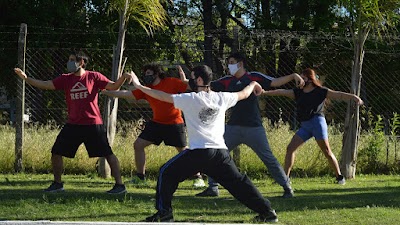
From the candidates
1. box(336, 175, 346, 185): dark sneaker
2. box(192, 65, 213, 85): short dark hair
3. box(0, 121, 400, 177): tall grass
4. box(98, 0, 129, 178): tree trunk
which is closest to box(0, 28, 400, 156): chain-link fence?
box(0, 121, 400, 177): tall grass

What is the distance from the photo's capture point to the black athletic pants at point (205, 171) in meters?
7.27

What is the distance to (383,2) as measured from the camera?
39.6 feet

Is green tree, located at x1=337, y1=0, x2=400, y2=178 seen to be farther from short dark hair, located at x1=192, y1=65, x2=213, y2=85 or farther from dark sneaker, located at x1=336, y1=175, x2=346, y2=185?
short dark hair, located at x1=192, y1=65, x2=213, y2=85

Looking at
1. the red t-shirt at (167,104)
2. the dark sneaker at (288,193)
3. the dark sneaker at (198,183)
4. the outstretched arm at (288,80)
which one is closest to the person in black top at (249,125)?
the dark sneaker at (288,193)

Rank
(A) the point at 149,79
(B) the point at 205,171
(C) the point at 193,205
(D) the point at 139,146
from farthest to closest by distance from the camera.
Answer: (D) the point at 139,146
(A) the point at 149,79
(C) the point at 193,205
(B) the point at 205,171

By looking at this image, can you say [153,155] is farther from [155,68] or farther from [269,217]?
[269,217]

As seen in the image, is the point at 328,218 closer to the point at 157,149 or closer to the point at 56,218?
the point at 56,218

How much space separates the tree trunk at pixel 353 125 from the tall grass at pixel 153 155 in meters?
0.55

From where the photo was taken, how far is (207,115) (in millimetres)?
7344

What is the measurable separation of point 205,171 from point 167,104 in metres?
2.88

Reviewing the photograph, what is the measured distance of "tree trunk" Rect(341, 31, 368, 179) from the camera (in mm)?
12070

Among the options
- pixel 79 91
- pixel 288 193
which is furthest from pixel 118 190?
pixel 288 193

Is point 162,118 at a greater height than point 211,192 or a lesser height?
greater

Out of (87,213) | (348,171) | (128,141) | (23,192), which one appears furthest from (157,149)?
(87,213)
